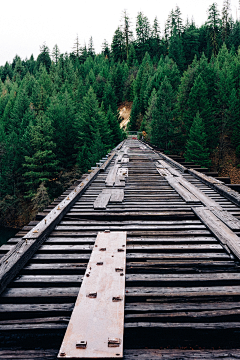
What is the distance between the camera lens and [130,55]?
257 feet

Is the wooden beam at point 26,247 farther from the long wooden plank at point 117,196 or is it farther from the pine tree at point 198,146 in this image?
the pine tree at point 198,146

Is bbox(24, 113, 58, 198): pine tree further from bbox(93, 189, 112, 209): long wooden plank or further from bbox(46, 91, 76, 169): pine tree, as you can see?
bbox(93, 189, 112, 209): long wooden plank

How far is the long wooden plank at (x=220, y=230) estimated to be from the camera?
2802 millimetres

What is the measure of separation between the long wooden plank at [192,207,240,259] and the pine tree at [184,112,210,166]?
25728 millimetres

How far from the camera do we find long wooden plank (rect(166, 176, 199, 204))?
186 inches

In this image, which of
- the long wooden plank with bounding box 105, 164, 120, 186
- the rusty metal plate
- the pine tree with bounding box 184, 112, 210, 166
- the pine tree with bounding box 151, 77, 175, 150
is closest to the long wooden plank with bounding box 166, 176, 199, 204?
the long wooden plank with bounding box 105, 164, 120, 186

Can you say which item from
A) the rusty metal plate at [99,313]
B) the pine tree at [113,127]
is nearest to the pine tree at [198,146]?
the pine tree at [113,127]

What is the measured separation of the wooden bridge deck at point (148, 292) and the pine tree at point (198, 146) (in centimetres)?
2635

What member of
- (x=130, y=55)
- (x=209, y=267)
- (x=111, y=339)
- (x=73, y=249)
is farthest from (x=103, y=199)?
(x=130, y=55)

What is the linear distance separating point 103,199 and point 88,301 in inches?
114

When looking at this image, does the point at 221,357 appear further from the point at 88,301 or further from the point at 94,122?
the point at 94,122

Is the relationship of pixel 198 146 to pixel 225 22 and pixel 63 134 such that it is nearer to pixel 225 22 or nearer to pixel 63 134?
pixel 63 134

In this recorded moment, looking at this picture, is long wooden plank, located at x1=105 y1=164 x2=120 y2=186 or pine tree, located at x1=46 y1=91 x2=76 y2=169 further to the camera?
pine tree, located at x1=46 y1=91 x2=76 y2=169

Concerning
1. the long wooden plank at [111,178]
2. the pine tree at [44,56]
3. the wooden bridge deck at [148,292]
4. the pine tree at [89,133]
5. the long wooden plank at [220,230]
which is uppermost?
the pine tree at [44,56]
